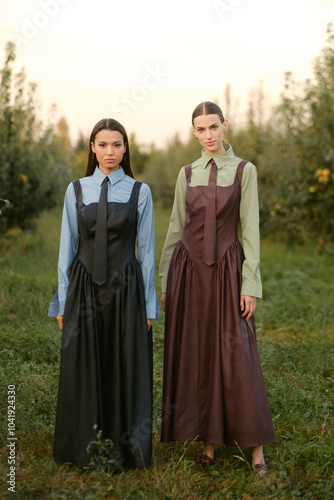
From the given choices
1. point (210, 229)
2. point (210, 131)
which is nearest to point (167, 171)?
point (210, 131)

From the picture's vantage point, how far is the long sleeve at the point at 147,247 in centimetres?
288

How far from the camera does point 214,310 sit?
3.00 metres

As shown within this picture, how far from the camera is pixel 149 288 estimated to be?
289cm

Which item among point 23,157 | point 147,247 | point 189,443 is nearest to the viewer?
point 147,247

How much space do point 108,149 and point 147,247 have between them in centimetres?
56

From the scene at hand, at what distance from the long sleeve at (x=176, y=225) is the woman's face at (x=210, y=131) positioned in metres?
0.23

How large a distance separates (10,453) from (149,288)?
1212mm

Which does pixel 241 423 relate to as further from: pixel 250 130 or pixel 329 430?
pixel 250 130

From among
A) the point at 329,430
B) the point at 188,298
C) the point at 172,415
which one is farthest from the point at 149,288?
the point at 329,430

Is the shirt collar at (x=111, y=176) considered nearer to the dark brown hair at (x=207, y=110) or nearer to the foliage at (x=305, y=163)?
the dark brown hair at (x=207, y=110)

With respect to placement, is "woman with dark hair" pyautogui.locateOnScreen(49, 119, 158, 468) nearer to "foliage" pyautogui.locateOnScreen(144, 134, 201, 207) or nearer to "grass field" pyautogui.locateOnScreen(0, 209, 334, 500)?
"grass field" pyautogui.locateOnScreen(0, 209, 334, 500)

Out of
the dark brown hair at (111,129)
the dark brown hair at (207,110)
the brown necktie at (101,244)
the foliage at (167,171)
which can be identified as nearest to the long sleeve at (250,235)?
the dark brown hair at (207,110)

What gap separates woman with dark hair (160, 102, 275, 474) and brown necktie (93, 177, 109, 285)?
0.47m

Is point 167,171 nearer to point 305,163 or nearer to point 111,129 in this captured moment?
point 305,163
